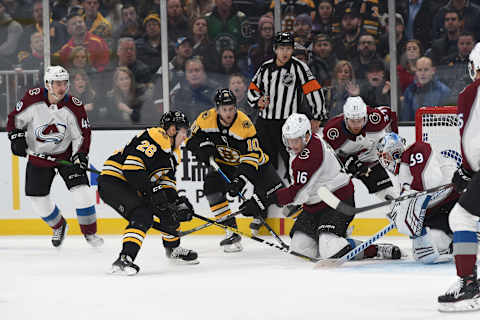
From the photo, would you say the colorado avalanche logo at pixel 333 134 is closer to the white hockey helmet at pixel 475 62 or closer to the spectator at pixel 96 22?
the white hockey helmet at pixel 475 62

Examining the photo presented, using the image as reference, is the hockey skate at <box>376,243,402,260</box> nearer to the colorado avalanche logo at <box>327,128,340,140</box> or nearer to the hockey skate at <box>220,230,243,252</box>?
the colorado avalanche logo at <box>327,128,340,140</box>

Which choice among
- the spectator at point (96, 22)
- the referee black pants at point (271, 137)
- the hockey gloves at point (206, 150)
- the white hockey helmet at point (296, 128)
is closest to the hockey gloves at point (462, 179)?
the white hockey helmet at point (296, 128)

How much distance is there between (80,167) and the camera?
199 inches

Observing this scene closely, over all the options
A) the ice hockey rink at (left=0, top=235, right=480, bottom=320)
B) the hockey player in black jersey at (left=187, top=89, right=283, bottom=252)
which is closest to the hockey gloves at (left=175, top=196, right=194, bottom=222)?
the ice hockey rink at (left=0, top=235, right=480, bottom=320)

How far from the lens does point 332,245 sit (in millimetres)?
4336

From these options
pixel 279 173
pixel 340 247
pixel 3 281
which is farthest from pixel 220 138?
pixel 3 281

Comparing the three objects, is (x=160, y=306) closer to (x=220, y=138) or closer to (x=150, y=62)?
(x=220, y=138)

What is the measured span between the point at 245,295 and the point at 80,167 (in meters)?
1.88

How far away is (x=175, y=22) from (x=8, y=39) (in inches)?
48.2

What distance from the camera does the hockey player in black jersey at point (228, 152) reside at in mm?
4926

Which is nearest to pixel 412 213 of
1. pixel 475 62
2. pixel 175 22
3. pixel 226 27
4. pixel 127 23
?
pixel 475 62

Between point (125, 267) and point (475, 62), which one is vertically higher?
point (475, 62)

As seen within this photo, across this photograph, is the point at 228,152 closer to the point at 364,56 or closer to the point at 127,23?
the point at 364,56

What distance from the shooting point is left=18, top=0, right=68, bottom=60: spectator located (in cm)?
597
